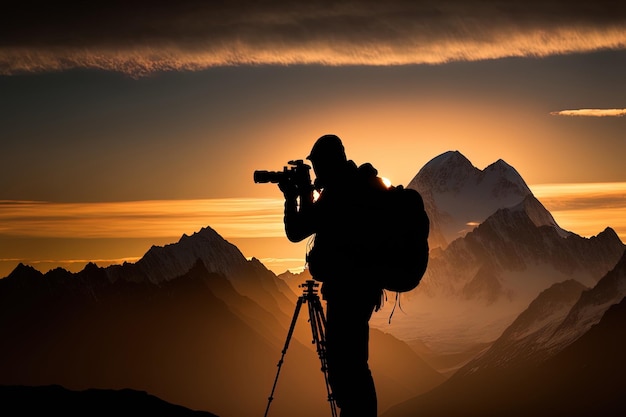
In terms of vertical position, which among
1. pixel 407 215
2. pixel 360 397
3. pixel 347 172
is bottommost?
pixel 360 397

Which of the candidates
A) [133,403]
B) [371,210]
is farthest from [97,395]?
[371,210]

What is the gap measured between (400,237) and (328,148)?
5.64ft

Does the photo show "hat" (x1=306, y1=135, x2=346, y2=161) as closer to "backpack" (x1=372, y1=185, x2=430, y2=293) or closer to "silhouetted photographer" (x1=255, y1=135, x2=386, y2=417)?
"silhouetted photographer" (x1=255, y1=135, x2=386, y2=417)

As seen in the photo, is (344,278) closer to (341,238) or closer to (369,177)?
(341,238)

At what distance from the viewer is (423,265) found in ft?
43.5

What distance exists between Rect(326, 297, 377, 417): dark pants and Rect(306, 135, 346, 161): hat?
2.12 m

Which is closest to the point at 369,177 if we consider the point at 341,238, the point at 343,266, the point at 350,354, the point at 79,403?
the point at 341,238

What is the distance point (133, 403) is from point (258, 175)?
524 centimetres

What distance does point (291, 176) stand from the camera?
13422 millimetres

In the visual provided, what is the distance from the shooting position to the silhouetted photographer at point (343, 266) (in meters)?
13.1

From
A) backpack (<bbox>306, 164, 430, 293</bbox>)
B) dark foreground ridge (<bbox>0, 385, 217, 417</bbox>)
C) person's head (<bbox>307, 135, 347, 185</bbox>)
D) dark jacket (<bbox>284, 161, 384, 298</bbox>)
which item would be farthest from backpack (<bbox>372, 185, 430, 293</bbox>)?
dark foreground ridge (<bbox>0, 385, 217, 417</bbox>)

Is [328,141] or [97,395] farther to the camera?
[97,395]

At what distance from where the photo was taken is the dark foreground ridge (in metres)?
14.9

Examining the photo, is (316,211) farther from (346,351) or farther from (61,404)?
(61,404)
